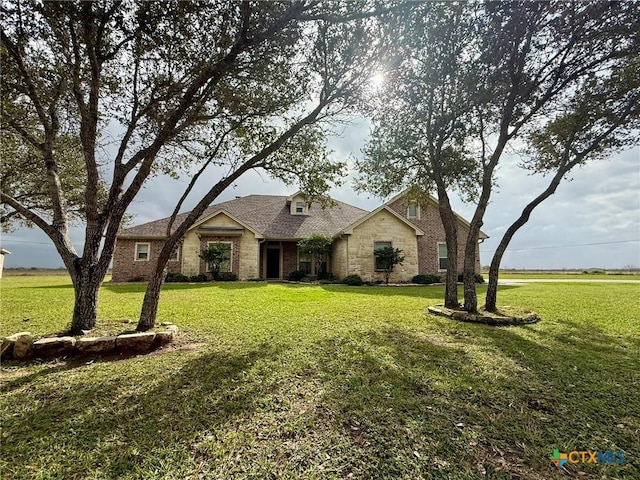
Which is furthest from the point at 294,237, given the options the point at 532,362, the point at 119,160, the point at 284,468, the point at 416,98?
the point at 284,468

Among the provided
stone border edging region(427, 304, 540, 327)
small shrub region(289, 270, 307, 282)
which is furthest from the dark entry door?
stone border edging region(427, 304, 540, 327)

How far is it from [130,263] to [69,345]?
49.7ft

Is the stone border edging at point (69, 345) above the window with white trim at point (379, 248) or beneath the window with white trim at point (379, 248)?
beneath

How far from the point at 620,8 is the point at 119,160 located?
33.9 feet

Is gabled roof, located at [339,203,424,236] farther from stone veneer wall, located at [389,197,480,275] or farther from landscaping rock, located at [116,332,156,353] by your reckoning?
landscaping rock, located at [116,332,156,353]

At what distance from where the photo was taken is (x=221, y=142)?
684 cm

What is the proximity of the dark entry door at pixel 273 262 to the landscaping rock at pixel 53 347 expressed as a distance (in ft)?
52.0

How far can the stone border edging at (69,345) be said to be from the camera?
4.26 meters

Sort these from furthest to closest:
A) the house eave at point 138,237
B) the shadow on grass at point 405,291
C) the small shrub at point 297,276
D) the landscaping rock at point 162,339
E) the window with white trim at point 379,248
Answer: the small shrub at point 297,276
the window with white trim at point 379,248
the house eave at point 138,237
the shadow on grass at point 405,291
the landscaping rock at point 162,339

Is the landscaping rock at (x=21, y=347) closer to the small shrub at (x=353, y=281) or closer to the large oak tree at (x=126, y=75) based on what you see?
the large oak tree at (x=126, y=75)

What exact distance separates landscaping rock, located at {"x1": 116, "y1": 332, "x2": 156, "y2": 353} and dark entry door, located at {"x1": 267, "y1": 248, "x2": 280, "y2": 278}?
1552 cm

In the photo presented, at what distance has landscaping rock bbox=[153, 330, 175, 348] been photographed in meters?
4.89

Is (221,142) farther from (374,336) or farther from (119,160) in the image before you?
(374,336)

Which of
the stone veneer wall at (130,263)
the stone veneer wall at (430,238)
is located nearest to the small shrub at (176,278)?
the stone veneer wall at (130,263)
